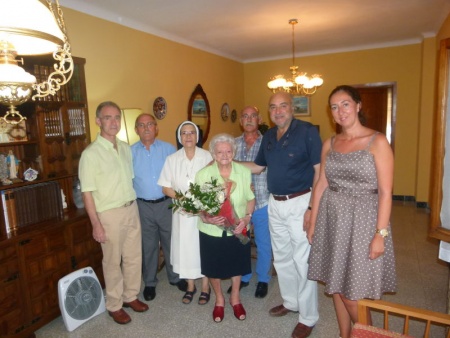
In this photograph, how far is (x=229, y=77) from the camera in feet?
21.4

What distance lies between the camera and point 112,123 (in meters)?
2.50

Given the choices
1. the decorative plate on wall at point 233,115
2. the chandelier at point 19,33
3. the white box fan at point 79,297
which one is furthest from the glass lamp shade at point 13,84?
the decorative plate on wall at point 233,115

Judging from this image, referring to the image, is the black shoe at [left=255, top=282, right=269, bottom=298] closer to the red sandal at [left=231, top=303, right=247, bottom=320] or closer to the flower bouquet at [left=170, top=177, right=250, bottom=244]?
the red sandal at [left=231, top=303, right=247, bottom=320]

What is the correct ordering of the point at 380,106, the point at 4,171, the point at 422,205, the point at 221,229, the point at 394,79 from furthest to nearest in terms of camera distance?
the point at 380,106 → the point at 394,79 → the point at 422,205 → the point at 4,171 → the point at 221,229

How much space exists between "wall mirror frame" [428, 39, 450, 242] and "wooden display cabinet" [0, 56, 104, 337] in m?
2.51

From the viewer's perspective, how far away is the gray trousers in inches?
114

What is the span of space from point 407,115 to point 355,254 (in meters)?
5.10

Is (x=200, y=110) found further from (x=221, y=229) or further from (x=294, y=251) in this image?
(x=294, y=251)

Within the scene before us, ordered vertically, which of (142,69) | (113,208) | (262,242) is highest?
(142,69)

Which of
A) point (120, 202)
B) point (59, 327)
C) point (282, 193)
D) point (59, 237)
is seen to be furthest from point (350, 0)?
point (59, 327)

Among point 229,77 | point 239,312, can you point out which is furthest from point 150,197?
point 229,77

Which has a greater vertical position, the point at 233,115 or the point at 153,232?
the point at 233,115

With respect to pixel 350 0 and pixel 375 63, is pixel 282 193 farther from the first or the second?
pixel 375 63

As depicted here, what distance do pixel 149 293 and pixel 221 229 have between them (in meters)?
1.10
